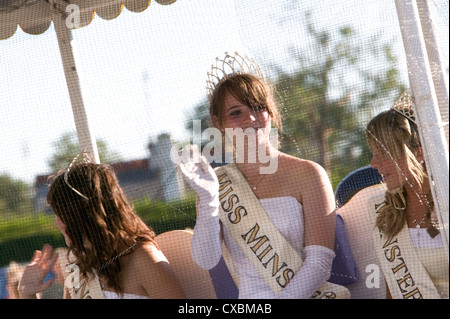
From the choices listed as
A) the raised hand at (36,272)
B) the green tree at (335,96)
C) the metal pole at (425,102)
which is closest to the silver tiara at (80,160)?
the raised hand at (36,272)

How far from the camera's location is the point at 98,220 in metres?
2.06

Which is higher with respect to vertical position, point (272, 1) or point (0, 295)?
point (272, 1)

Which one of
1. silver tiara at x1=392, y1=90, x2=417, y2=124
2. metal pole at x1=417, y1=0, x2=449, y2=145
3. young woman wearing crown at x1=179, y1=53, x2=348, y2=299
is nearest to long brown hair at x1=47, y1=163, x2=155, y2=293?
young woman wearing crown at x1=179, y1=53, x2=348, y2=299

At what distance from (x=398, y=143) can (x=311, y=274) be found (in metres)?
0.51

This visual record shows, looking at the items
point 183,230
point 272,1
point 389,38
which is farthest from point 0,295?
point 389,38

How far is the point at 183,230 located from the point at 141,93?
509 mm

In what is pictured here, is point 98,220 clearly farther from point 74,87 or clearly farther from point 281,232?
point 281,232

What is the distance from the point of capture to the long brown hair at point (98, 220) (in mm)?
2055

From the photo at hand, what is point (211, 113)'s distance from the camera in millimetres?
2002

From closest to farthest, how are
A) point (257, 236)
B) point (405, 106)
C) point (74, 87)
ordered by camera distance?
point (405, 106) → point (257, 236) → point (74, 87)

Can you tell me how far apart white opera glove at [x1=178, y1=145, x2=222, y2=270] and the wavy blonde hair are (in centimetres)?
54

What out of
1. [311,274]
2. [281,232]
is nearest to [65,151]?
[281,232]
